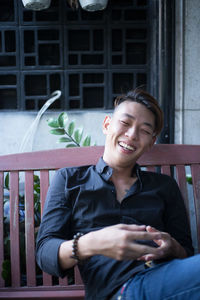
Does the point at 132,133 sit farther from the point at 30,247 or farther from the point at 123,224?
the point at 30,247

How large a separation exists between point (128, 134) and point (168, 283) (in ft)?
A: 2.35

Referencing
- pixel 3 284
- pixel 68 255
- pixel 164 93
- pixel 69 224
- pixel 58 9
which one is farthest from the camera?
pixel 58 9

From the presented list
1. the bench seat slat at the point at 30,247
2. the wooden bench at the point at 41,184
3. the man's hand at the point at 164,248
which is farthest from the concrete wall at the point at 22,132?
the man's hand at the point at 164,248

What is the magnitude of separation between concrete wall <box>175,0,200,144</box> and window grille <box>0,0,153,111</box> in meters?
0.27

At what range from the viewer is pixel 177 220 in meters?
1.69

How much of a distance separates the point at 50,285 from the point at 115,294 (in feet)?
2.03

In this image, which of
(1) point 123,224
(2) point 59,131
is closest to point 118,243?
(1) point 123,224

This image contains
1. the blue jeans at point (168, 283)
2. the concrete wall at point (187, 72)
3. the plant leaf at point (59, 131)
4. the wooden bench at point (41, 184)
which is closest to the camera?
the blue jeans at point (168, 283)

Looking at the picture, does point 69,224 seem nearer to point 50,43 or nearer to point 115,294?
point 115,294

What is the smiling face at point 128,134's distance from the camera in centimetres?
165

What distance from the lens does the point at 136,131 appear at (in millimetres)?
1671

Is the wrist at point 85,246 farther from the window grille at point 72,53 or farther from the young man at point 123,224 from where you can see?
the window grille at point 72,53

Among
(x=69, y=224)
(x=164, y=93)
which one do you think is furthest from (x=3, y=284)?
(x=164, y=93)

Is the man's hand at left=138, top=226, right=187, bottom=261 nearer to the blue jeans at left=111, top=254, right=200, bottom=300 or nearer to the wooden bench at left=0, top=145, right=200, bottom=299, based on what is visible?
the blue jeans at left=111, top=254, right=200, bottom=300
